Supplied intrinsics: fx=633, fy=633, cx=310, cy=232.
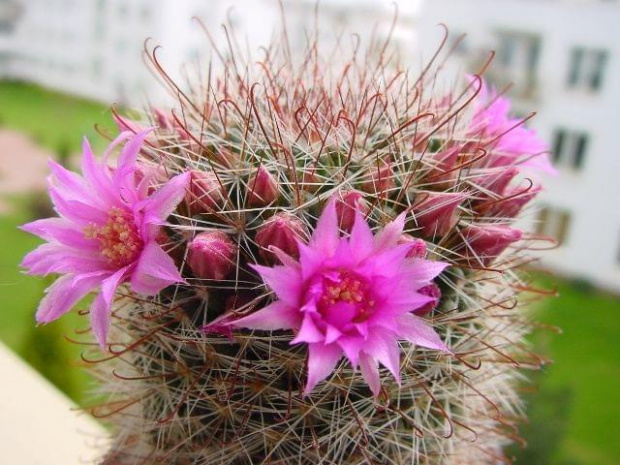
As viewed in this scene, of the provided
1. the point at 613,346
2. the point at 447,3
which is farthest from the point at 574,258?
the point at 447,3

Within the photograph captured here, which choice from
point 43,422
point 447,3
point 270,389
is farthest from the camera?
point 447,3

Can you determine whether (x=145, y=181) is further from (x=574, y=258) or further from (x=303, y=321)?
(x=574, y=258)

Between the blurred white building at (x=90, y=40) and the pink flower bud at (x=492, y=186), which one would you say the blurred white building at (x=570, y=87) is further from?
the pink flower bud at (x=492, y=186)

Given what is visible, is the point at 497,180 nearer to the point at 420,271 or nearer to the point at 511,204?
the point at 511,204

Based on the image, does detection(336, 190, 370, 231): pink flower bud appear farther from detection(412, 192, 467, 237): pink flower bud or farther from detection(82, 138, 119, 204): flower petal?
detection(82, 138, 119, 204): flower petal

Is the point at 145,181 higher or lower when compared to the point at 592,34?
lower

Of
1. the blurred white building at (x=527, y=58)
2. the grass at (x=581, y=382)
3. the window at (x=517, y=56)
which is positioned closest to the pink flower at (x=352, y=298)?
the grass at (x=581, y=382)

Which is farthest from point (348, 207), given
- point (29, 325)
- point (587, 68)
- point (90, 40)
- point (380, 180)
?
point (90, 40)
